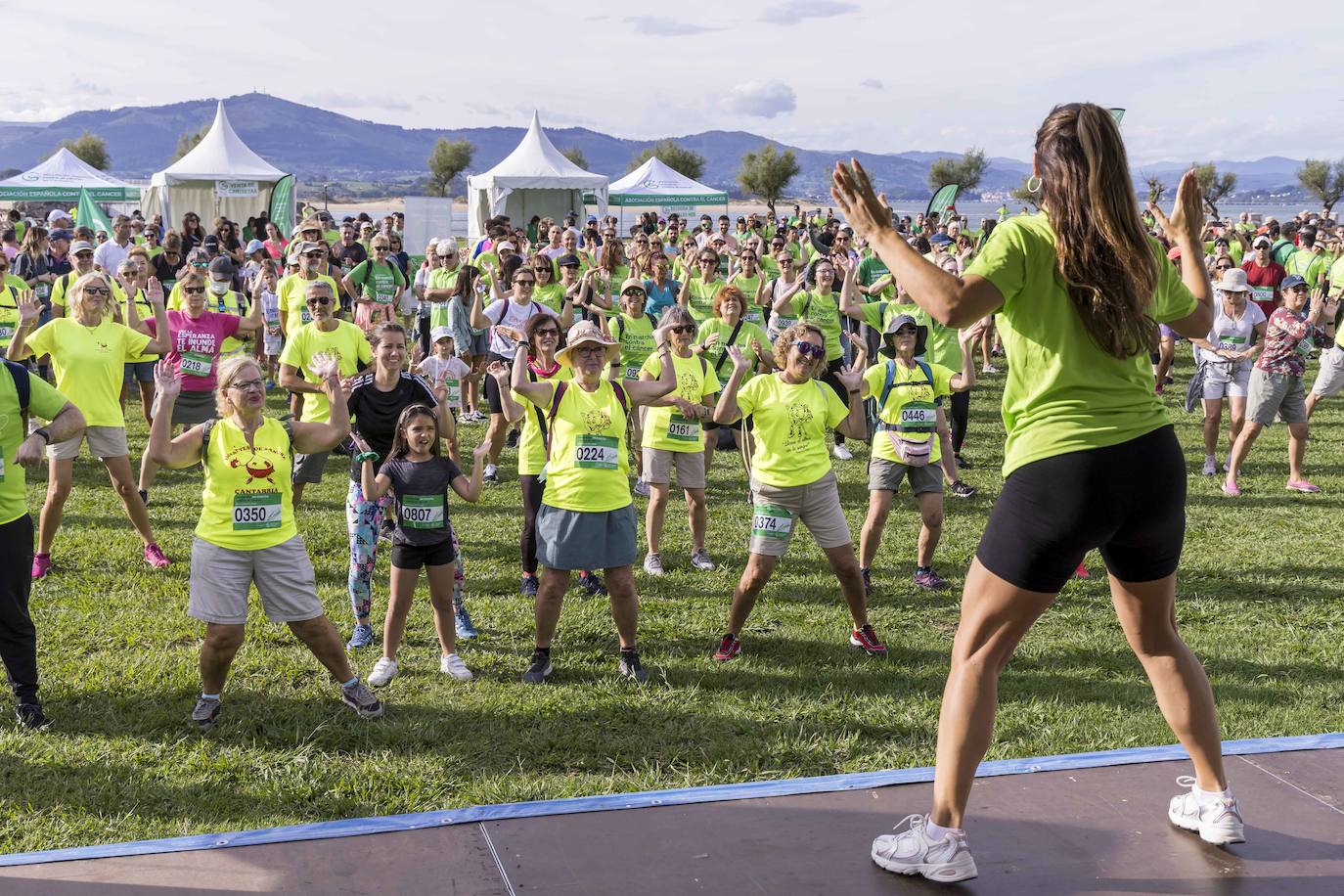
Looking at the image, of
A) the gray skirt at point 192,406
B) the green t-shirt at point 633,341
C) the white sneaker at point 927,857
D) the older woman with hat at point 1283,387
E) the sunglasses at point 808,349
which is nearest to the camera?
the white sneaker at point 927,857

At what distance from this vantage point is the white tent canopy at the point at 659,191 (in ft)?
109

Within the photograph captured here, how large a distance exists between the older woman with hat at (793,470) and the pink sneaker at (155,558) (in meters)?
3.89

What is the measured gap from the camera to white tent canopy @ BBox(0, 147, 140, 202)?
30.9m

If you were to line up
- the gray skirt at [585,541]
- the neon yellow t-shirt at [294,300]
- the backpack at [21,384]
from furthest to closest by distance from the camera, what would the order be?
1. the neon yellow t-shirt at [294,300]
2. the gray skirt at [585,541]
3. the backpack at [21,384]

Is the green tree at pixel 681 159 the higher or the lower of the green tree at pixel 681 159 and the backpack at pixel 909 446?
the higher

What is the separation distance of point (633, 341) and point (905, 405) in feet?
10.9

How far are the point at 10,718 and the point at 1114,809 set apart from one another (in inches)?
183

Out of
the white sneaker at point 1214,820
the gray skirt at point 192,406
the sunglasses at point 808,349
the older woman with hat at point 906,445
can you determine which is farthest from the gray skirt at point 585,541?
the gray skirt at point 192,406

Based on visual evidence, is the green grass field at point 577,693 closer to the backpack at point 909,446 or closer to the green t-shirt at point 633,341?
the backpack at point 909,446

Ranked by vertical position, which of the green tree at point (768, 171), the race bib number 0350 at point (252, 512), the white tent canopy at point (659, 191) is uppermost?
the green tree at point (768, 171)

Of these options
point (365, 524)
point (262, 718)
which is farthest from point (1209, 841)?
point (365, 524)

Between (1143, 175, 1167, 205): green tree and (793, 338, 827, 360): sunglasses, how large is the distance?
3.10m

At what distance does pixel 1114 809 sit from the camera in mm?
3719

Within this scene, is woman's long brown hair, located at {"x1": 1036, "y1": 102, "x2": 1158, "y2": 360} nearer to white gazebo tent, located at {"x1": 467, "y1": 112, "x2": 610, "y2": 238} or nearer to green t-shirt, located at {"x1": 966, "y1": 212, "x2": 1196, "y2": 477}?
green t-shirt, located at {"x1": 966, "y1": 212, "x2": 1196, "y2": 477}
